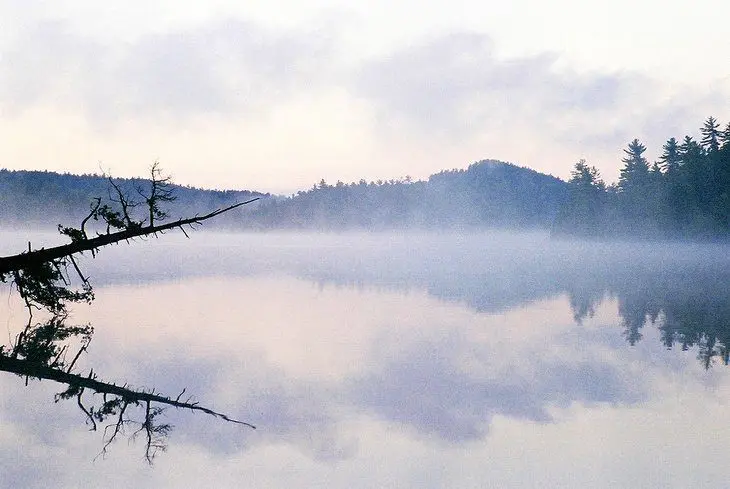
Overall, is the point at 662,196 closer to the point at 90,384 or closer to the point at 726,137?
the point at 726,137

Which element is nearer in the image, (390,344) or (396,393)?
(396,393)

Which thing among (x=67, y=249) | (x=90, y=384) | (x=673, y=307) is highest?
(x=67, y=249)

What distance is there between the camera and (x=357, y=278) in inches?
1430

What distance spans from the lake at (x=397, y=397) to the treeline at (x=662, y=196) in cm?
6018

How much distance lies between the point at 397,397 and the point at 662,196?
274 feet

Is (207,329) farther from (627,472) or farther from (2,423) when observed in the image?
(627,472)

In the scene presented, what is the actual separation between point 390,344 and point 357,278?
2089cm

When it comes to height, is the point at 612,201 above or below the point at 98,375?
above

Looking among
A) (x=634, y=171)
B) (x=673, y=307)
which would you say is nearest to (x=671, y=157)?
(x=634, y=171)

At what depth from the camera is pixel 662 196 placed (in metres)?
82.9

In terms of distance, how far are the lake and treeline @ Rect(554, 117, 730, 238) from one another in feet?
197

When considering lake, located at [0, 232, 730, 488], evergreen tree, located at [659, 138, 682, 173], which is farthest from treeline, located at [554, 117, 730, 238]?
lake, located at [0, 232, 730, 488]

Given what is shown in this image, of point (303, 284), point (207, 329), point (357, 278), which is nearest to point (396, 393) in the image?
point (207, 329)

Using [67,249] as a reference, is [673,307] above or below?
below
